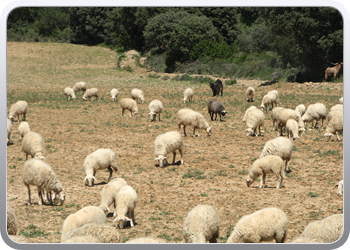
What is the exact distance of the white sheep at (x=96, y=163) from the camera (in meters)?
12.0

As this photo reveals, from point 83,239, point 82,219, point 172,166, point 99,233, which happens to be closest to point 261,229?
point 99,233

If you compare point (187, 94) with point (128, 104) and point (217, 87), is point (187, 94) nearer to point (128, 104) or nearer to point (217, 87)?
point (217, 87)

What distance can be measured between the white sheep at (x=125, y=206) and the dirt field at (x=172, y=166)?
0.28m

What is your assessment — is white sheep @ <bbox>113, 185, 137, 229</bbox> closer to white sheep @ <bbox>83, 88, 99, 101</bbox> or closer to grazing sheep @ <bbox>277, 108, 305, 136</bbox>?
grazing sheep @ <bbox>277, 108, 305, 136</bbox>

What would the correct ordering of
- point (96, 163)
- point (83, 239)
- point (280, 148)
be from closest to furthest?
1. point (83, 239)
2. point (96, 163)
3. point (280, 148)

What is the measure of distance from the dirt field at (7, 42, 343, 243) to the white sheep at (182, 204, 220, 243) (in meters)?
0.49

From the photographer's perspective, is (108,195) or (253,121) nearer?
(108,195)

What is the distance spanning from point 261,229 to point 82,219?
12.0ft

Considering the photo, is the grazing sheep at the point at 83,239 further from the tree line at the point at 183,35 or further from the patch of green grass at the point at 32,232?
the tree line at the point at 183,35

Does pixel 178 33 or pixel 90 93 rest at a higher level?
pixel 178 33

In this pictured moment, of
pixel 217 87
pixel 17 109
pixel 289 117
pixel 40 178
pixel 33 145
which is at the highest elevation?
pixel 217 87

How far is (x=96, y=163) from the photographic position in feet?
40.3

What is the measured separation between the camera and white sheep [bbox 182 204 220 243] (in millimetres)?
7456

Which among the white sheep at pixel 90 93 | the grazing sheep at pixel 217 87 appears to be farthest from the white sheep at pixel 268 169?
the white sheep at pixel 90 93
